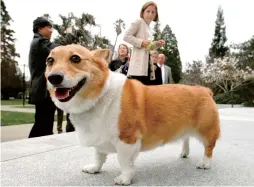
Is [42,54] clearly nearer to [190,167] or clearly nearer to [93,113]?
[93,113]

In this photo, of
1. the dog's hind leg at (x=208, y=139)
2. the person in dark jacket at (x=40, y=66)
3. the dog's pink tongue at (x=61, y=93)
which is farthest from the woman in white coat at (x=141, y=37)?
the dog's pink tongue at (x=61, y=93)

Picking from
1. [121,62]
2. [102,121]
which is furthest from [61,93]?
[121,62]

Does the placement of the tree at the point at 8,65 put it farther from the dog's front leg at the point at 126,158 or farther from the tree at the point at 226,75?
the dog's front leg at the point at 126,158

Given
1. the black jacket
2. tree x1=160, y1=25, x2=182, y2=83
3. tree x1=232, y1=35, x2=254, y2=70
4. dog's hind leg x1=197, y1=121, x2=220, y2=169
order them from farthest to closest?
tree x1=232, y1=35, x2=254, y2=70, tree x1=160, y1=25, x2=182, y2=83, the black jacket, dog's hind leg x1=197, y1=121, x2=220, y2=169

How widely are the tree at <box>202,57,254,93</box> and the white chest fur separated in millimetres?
24549

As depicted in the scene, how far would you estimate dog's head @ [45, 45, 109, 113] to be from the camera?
6.72 ft

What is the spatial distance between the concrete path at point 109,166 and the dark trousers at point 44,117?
47 cm

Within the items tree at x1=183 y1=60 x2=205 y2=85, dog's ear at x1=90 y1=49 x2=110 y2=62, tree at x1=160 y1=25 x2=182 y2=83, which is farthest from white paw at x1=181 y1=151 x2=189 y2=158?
tree at x1=160 y1=25 x2=182 y2=83

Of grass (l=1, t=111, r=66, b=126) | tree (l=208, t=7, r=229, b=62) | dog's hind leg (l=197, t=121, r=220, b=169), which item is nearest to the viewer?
dog's hind leg (l=197, t=121, r=220, b=169)

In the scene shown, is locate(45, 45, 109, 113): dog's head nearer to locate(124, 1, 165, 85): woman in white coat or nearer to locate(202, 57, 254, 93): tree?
locate(124, 1, 165, 85): woman in white coat

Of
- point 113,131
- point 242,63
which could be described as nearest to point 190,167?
point 113,131

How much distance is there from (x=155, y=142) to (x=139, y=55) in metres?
1.38

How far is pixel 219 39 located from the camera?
4262 centimetres

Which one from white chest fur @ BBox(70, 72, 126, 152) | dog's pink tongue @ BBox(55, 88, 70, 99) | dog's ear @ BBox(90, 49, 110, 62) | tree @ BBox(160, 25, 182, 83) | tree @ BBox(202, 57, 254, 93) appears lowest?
white chest fur @ BBox(70, 72, 126, 152)
